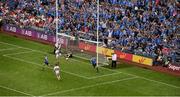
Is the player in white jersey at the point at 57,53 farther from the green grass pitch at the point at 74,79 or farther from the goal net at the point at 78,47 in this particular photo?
the goal net at the point at 78,47

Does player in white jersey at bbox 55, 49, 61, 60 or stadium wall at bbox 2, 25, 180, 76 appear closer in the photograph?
stadium wall at bbox 2, 25, 180, 76

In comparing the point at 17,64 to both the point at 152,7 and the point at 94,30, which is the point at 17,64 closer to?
the point at 94,30

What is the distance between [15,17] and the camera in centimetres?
6988

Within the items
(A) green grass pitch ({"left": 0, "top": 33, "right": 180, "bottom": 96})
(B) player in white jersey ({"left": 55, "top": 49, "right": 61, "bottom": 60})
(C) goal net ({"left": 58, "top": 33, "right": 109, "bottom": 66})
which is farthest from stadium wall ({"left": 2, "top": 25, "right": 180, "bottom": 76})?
(B) player in white jersey ({"left": 55, "top": 49, "right": 61, "bottom": 60})

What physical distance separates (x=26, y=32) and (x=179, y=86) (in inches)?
870

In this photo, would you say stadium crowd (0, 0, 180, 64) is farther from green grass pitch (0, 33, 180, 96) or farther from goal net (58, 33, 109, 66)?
green grass pitch (0, 33, 180, 96)

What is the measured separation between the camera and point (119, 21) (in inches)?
2480

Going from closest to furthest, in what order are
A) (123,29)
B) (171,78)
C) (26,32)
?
1. (171,78)
2. (123,29)
3. (26,32)

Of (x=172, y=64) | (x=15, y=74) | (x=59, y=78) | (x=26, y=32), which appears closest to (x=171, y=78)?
(x=172, y=64)

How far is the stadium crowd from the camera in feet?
190

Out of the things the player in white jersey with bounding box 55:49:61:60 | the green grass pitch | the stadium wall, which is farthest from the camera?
the player in white jersey with bounding box 55:49:61:60

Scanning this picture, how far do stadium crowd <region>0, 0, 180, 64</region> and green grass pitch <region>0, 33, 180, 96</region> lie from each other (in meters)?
2.95

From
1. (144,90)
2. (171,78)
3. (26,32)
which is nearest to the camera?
(144,90)

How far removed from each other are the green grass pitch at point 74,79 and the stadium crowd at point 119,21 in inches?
116
